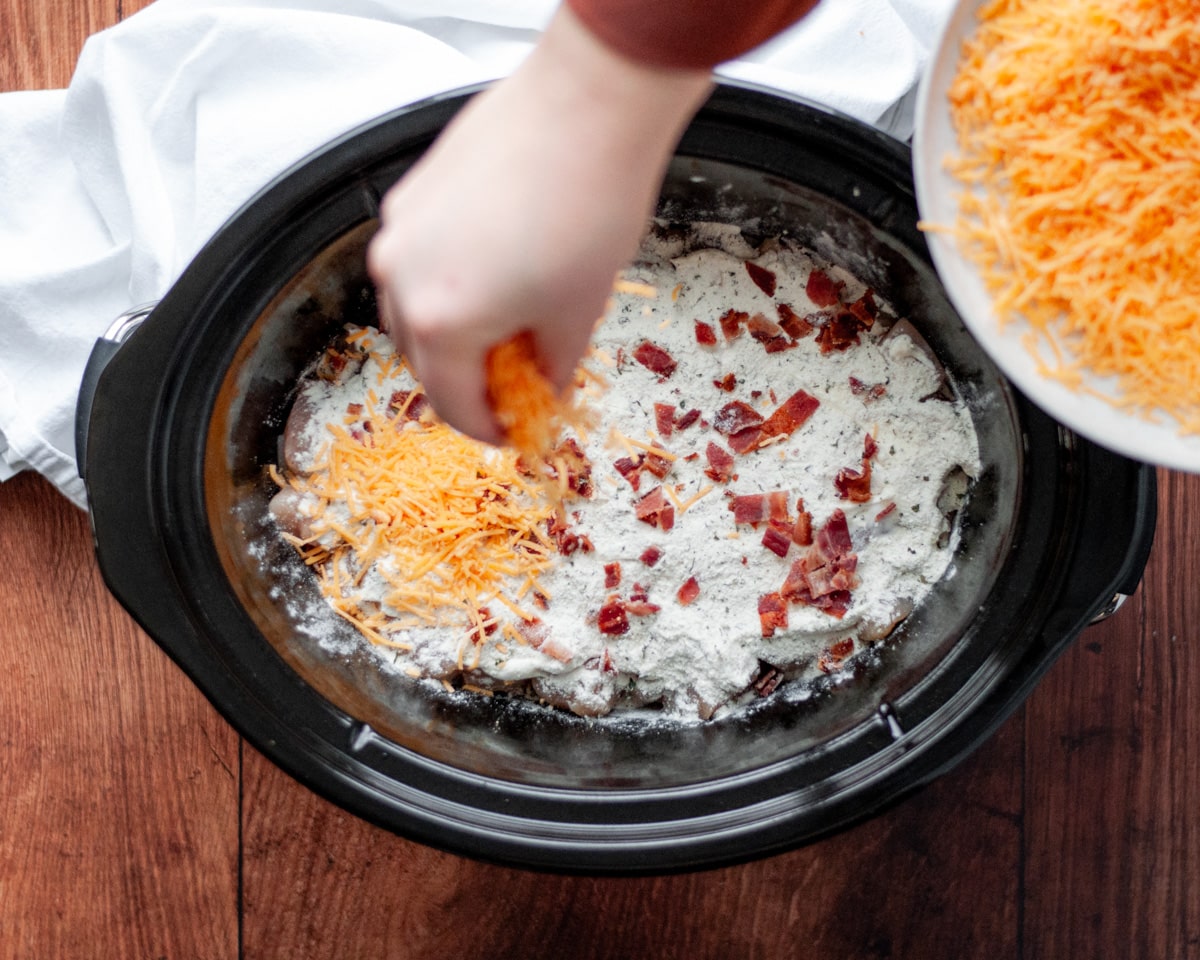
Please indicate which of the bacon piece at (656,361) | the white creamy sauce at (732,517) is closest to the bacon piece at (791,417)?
the white creamy sauce at (732,517)

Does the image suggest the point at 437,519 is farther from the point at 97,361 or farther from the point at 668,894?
the point at 668,894

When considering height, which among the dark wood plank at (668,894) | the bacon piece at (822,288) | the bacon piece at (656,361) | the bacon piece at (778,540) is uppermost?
the bacon piece at (822,288)

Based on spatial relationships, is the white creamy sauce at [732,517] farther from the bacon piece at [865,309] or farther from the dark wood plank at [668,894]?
the dark wood plank at [668,894]

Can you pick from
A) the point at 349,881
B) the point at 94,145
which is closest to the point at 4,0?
the point at 94,145

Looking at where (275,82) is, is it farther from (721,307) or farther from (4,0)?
(721,307)

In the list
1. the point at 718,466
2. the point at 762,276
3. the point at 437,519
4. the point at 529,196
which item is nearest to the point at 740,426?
the point at 718,466
